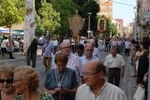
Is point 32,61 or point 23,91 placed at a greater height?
point 23,91

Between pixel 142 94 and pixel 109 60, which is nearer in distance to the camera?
pixel 142 94

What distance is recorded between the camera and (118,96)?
16.6ft

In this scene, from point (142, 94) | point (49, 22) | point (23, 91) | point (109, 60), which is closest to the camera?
point (23, 91)

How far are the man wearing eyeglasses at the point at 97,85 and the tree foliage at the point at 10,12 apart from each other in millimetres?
48623

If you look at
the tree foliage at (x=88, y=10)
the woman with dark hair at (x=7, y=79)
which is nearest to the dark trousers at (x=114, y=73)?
the woman with dark hair at (x=7, y=79)

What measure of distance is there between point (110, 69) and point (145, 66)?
3765 millimetres

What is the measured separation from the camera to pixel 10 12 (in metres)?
53.5

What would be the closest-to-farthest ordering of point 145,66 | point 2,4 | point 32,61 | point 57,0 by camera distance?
point 145,66 → point 32,61 → point 2,4 → point 57,0

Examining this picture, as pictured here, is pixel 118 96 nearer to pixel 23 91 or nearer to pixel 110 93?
pixel 110 93

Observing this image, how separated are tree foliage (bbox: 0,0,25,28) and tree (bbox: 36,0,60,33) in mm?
11870

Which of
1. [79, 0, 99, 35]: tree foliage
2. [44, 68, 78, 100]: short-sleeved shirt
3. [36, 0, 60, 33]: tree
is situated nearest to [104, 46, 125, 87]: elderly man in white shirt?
[44, 68, 78, 100]: short-sleeved shirt

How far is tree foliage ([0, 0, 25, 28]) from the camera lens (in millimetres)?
53281

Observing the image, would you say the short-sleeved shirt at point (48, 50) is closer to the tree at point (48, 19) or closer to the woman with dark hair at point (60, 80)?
the woman with dark hair at point (60, 80)

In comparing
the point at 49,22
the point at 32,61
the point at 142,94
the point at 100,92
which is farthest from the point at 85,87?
the point at 49,22
